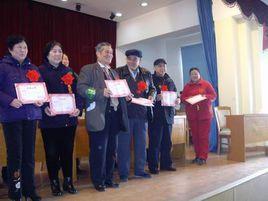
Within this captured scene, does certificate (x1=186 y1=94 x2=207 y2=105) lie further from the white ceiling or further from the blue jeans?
the white ceiling

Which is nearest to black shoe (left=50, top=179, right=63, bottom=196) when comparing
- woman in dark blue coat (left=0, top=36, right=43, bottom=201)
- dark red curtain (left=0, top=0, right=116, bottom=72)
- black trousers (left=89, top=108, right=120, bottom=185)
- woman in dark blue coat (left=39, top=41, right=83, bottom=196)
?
woman in dark blue coat (left=39, top=41, right=83, bottom=196)

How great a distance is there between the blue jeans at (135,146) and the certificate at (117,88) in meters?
0.43

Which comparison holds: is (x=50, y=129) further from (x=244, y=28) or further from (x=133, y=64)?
(x=244, y=28)

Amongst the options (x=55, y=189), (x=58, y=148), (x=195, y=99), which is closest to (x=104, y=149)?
(x=58, y=148)

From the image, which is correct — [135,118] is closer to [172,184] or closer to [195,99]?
[172,184]

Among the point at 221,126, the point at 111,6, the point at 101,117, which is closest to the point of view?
the point at 101,117

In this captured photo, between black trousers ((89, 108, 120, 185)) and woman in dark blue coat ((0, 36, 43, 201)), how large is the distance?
0.57 meters

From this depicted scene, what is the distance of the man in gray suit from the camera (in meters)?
2.70

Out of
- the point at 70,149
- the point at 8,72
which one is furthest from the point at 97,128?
the point at 8,72

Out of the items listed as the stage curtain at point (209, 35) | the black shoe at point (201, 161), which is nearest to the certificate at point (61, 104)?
the black shoe at point (201, 161)

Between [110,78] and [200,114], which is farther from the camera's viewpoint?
[200,114]

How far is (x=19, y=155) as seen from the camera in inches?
88.3

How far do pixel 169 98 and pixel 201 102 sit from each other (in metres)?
0.77

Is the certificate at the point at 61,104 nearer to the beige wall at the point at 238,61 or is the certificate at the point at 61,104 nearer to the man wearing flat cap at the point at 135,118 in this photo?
the man wearing flat cap at the point at 135,118
